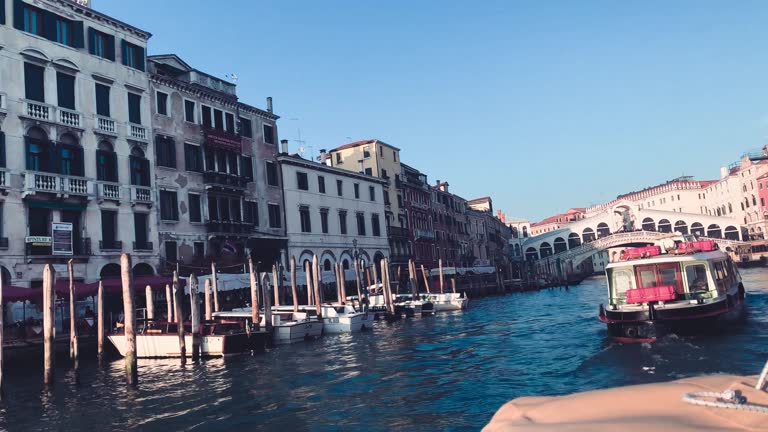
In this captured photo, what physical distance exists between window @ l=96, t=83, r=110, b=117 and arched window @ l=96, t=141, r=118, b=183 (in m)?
1.33

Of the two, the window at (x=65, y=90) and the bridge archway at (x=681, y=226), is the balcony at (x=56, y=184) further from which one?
the bridge archway at (x=681, y=226)

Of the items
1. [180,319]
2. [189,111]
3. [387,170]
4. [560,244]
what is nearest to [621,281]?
[180,319]

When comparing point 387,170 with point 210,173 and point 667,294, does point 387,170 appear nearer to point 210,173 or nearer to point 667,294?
point 210,173

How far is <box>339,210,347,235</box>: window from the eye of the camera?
37.2m

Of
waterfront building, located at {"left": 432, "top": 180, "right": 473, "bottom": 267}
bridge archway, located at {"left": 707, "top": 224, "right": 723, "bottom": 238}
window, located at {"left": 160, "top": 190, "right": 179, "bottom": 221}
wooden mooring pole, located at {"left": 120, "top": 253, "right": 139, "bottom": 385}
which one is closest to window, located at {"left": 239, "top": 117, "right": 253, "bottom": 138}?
window, located at {"left": 160, "top": 190, "right": 179, "bottom": 221}

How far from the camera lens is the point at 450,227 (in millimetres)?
59156

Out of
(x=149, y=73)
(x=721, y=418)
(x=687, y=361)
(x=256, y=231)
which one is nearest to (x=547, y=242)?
(x=256, y=231)

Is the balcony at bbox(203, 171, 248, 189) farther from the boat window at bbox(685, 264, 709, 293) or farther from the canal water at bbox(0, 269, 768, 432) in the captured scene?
the boat window at bbox(685, 264, 709, 293)

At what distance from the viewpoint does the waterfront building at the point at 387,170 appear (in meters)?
44.3

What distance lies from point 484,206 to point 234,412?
245 ft

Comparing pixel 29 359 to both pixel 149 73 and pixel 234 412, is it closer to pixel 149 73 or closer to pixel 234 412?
pixel 234 412

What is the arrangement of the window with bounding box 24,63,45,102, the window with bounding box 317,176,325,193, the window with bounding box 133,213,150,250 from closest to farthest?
the window with bounding box 24,63,45,102, the window with bounding box 133,213,150,250, the window with bounding box 317,176,325,193

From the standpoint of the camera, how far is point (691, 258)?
1398 cm

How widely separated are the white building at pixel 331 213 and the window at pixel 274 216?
0.60m
